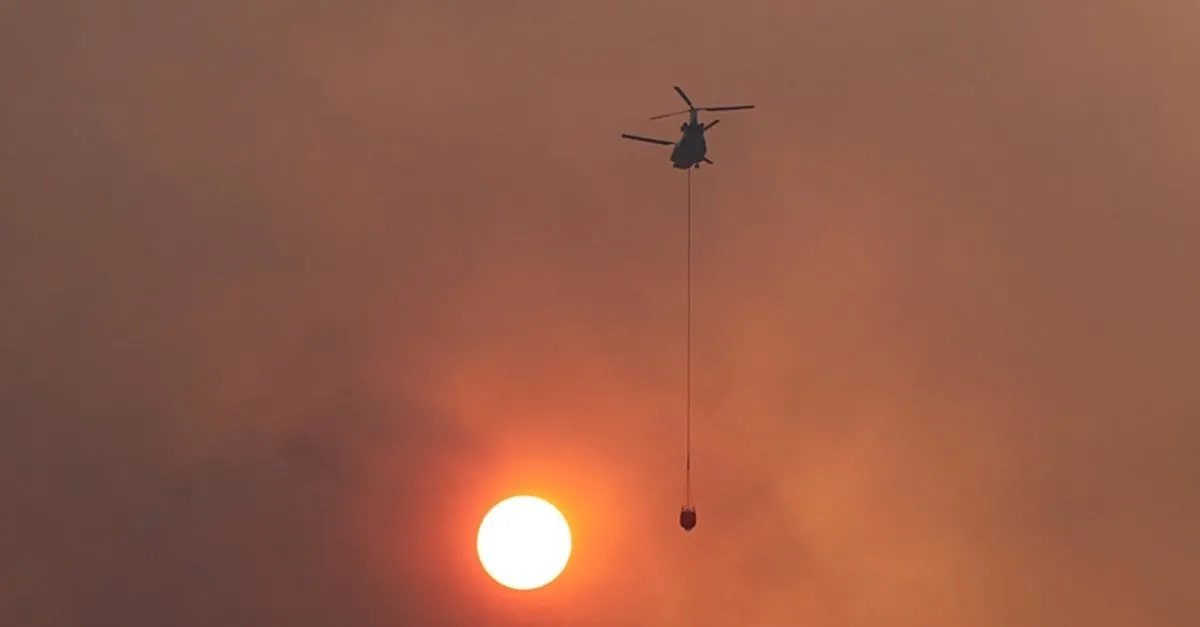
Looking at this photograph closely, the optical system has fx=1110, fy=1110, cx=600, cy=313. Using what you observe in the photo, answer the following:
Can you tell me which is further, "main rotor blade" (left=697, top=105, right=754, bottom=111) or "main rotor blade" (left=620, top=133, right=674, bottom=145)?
"main rotor blade" (left=620, top=133, right=674, bottom=145)

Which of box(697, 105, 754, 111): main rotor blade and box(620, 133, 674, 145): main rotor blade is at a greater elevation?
box(697, 105, 754, 111): main rotor blade

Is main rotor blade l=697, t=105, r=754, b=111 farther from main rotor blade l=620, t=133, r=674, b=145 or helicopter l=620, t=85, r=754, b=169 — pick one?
main rotor blade l=620, t=133, r=674, b=145

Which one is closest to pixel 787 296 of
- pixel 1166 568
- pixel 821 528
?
pixel 821 528

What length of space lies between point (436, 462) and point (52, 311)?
3.44 meters

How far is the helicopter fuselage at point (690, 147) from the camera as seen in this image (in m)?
8.18

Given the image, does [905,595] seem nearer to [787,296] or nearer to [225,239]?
[787,296]

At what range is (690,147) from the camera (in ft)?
26.9

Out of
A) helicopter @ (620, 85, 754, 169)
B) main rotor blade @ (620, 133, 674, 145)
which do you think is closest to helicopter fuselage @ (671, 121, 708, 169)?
helicopter @ (620, 85, 754, 169)

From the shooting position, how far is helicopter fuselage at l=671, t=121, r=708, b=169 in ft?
26.8

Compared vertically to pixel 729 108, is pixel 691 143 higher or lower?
lower

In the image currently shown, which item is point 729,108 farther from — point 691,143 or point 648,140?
point 648,140

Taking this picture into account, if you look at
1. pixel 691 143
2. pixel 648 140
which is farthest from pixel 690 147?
pixel 648 140

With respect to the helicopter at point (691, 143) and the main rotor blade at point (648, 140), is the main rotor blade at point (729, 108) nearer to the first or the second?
the helicopter at point (691, 143)

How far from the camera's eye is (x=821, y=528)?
959 centimetres
